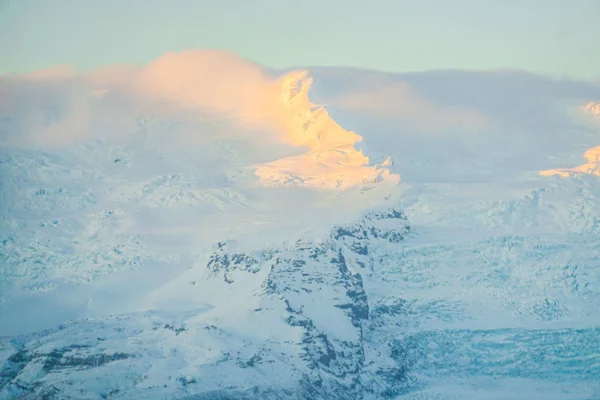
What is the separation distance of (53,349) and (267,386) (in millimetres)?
33892

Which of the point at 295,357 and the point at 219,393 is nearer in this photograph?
the point at 219,393

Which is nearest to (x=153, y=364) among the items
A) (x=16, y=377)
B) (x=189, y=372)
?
(x=189, y=372)

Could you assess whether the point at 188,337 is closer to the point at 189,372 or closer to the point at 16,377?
the point at 189,372

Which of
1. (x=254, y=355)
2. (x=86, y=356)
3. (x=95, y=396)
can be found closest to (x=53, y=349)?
(x=86, y=356)

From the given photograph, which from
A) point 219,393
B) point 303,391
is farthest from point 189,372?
point 303,391

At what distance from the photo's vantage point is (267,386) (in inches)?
7377

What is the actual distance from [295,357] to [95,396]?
34.6 metres

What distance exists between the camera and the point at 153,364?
189 metres

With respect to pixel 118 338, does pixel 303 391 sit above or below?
below

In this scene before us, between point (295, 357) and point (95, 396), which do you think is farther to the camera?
point (295, 357)

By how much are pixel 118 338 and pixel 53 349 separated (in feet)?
36.3

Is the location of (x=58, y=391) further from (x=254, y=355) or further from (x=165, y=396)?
(x=254, y=355)

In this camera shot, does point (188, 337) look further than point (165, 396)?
Yes

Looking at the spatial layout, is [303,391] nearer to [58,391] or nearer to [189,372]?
[189,372]
